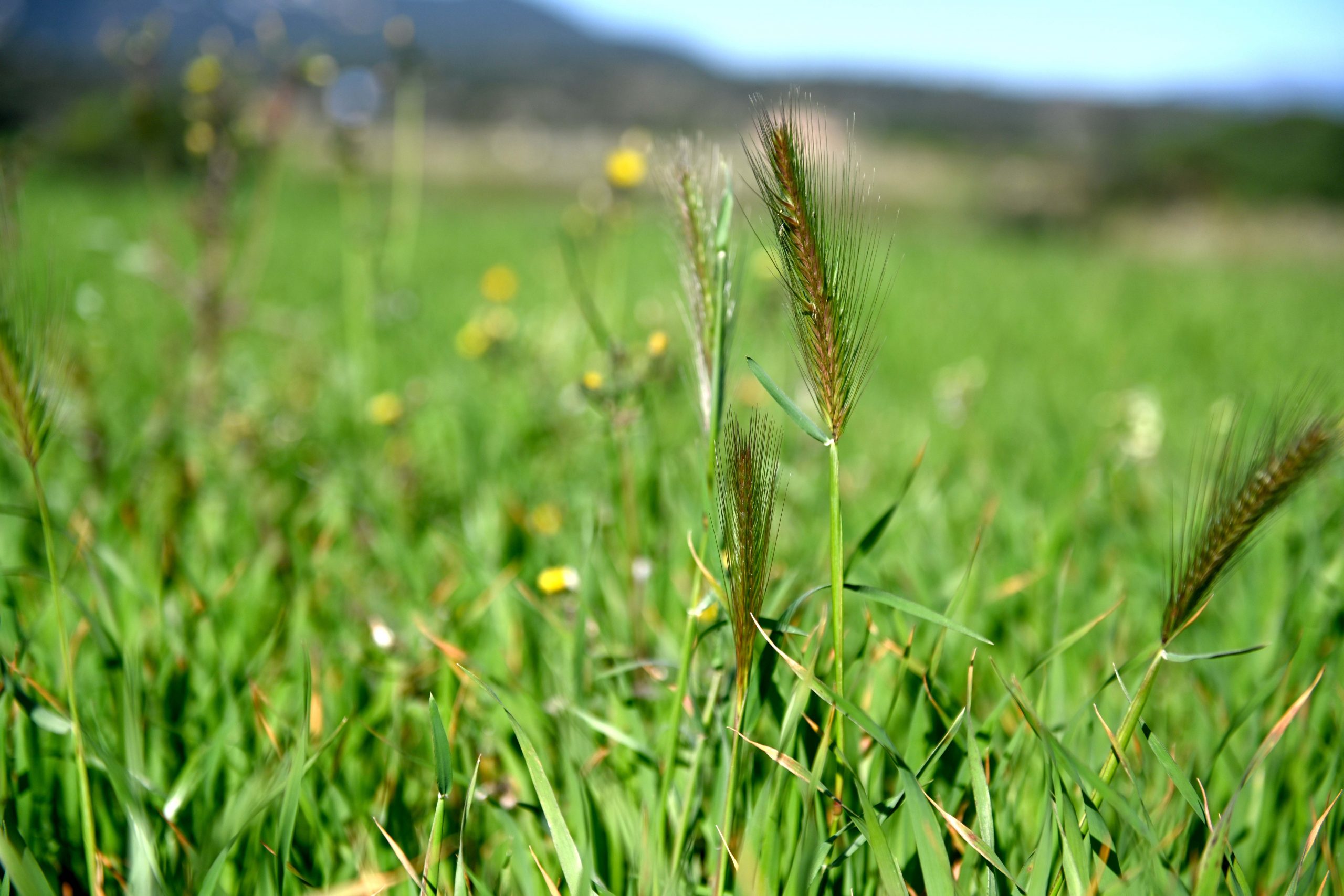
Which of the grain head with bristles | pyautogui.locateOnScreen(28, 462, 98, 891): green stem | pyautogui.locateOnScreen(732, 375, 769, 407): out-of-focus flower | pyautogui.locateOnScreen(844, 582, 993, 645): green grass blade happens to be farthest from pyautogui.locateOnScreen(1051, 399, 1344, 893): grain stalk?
pyautogui.locateOnScreen(732, 375, 769, 407): out-of-focus flower

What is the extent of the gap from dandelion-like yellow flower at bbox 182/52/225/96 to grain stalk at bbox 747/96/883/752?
185 cm

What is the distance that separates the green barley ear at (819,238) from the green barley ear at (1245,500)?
0.28m

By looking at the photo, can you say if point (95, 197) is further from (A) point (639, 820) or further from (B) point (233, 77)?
(A) point (639, 820)

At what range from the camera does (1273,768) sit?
915 mm

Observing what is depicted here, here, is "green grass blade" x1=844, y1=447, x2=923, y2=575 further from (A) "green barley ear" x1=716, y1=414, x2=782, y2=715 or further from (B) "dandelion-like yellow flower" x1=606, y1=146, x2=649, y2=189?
(B) "dandelion-like yellow flower" x1=606, y1=146, x2=649, y2=189

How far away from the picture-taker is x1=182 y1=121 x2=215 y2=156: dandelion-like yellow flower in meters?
1.95

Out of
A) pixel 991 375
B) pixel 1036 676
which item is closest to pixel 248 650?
pixel 1036 676

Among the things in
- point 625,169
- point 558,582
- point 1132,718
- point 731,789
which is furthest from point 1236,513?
point 625,169

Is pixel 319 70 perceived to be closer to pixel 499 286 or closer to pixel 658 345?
pixel 499 286

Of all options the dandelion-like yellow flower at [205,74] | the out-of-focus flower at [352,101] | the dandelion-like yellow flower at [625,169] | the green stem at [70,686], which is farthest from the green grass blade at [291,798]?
the out-of-focus flower at [352,101]

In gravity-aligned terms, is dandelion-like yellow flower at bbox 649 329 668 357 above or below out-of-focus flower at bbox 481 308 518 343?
above

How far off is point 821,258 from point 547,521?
3.69 feet

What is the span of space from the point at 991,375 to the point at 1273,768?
328 cm

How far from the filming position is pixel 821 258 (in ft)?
1.90
